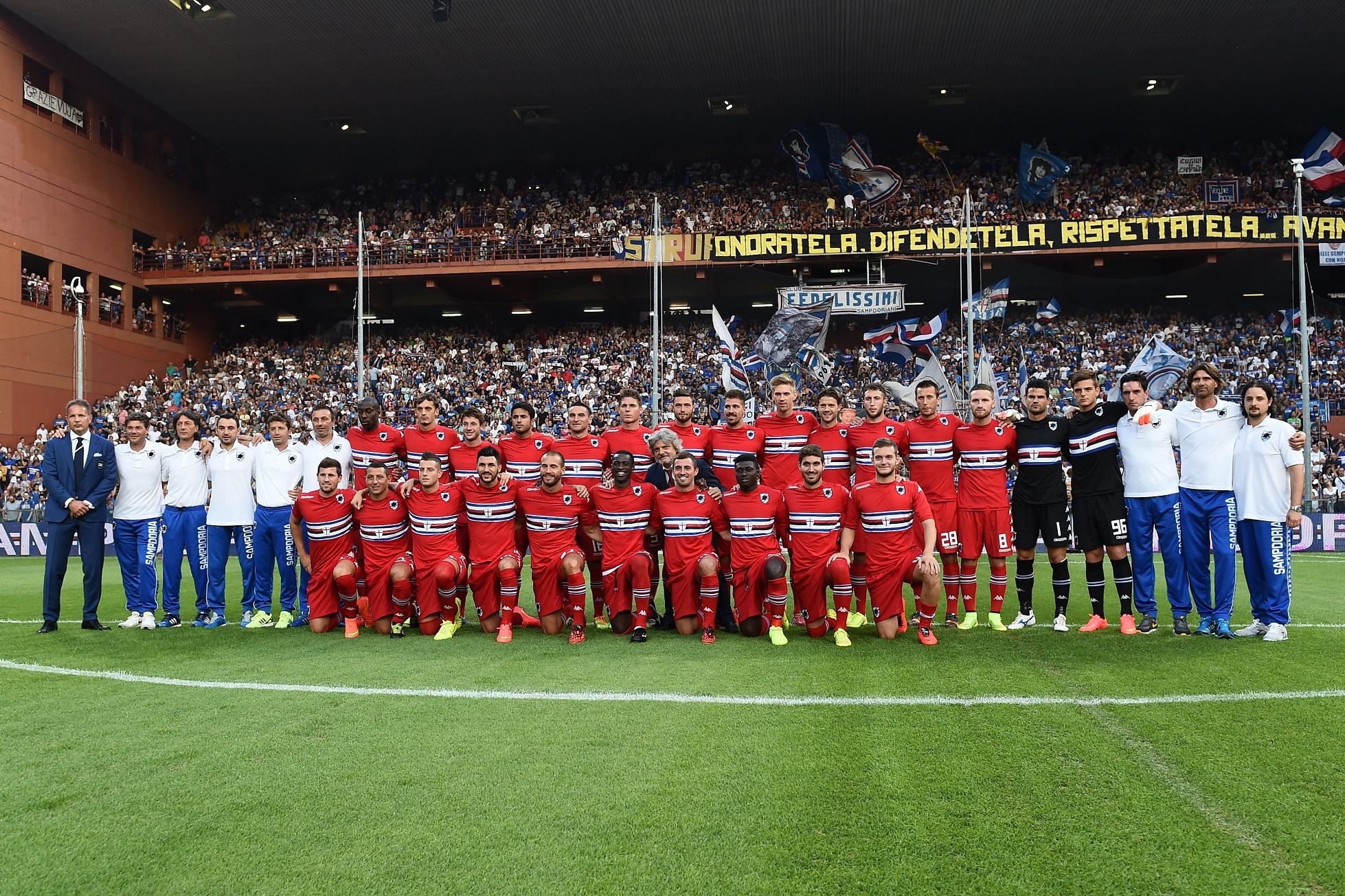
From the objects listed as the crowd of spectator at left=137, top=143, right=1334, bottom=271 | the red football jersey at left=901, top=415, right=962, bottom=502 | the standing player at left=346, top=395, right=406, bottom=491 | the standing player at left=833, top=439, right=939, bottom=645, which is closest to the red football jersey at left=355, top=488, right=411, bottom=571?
the standing player at left=346, top=395, right=406, bottom=491

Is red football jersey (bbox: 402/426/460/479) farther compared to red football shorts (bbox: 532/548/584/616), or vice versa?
red football jersey (bbox: 402/426/460/479)

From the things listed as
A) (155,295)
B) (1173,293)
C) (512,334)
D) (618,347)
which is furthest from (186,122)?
(1173,293)

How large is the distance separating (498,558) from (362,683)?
238cm

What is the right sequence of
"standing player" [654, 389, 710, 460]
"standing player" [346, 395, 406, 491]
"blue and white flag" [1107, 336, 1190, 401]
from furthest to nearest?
1. "blue and white flag" [1107, 336, 1190, 401]
2. "standing player" [346, 395, 406, 491]
3. "standing player" [654, 389, 710, 460]

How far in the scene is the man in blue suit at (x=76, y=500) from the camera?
8562mm

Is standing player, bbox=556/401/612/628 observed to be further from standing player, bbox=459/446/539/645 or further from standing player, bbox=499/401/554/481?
standing player, bbox=459/446/539/645

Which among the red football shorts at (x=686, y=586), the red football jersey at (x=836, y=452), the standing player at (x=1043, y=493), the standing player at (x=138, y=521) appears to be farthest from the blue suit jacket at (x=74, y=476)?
the standing player at (x=1043, y=493)

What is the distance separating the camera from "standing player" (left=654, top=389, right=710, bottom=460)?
8703 millimetres

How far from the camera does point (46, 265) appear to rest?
104ft

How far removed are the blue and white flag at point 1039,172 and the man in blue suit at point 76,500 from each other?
31.7 m

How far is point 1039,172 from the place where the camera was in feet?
108

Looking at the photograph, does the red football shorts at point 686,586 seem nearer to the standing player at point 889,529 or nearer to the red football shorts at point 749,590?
the red football shorts at point 749,590

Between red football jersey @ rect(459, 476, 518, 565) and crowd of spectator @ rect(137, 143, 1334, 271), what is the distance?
2511 cm

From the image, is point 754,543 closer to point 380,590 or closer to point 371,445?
point 380,590
